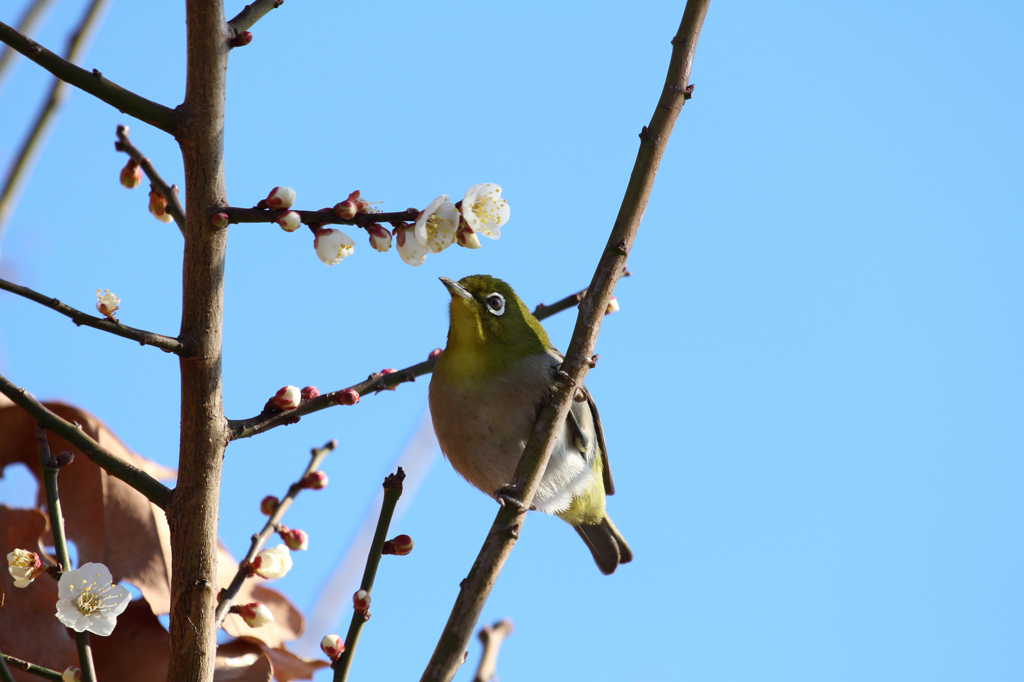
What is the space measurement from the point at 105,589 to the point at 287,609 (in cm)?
73

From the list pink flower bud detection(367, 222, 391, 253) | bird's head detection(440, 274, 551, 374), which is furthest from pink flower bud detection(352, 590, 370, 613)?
bird's head detection(440, 274, 551, 374)

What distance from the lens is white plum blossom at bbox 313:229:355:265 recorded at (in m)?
2.06

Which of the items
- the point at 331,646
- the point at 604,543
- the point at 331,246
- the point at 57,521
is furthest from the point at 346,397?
the point at 604,543

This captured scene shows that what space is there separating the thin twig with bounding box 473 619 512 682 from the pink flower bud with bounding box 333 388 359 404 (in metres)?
0.72

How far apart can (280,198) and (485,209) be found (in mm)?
535

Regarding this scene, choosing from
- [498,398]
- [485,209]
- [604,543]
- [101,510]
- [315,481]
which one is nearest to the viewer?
[485,209]

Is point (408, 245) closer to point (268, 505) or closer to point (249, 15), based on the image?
point (249, 15)

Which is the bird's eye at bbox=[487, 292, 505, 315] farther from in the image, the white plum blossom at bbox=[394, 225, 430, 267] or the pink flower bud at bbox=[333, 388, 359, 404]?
the white plum blossom at bbox=[394, 225, 430, 267]

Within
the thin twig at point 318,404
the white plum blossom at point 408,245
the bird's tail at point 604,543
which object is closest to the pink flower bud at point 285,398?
the thin twig at point 318,404

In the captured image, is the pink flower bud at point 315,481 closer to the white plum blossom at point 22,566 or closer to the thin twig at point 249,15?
the white plum blossom at point 22,566

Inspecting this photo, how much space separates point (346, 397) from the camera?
2.21 m

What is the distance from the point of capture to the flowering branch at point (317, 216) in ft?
6.01

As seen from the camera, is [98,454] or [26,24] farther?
[26,24]

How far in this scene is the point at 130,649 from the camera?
230 centimetres
